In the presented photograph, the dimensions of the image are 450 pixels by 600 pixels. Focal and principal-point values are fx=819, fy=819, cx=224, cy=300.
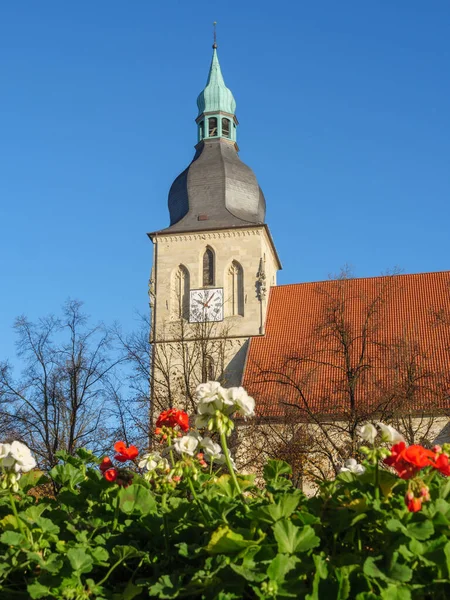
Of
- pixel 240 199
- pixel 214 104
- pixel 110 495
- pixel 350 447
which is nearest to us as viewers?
pixel 110 495

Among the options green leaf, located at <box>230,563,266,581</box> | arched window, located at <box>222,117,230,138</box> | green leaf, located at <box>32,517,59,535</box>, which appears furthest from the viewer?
arched window, located at <box>222,117,230,138</box>

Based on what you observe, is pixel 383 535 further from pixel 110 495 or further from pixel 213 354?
pixel 213 354

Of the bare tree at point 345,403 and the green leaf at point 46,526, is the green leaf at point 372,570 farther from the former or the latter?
the bare tree at point 345,403

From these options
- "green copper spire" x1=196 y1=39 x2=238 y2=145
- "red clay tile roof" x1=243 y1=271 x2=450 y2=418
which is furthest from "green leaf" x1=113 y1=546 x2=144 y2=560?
"green copper spire" x1=196 y1=39 x2=238 y2=145

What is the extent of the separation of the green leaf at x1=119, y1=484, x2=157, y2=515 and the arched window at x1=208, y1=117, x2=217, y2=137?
34538 millimetres

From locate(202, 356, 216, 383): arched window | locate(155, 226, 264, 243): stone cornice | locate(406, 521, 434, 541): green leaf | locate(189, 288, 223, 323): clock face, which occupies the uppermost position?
locate(155, 226, 264, 243): stone cornice

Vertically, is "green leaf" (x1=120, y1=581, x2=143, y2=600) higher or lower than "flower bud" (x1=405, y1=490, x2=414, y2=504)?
lower

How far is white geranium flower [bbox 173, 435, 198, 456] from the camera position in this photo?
150 inches

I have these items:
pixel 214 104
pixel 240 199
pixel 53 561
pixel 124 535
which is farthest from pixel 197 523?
pixel 214 104

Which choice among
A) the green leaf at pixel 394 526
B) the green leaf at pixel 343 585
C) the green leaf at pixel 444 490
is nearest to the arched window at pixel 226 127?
the green leaf at pixel 444 490

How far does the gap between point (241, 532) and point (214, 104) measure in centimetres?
3647

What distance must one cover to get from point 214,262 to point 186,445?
98.0 ft

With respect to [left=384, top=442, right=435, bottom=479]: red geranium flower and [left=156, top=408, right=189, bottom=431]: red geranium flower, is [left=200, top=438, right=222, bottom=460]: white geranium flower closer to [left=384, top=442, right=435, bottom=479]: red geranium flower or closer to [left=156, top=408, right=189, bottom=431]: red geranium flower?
[left=156, top=408, right=189, bottom=431]: red geranium flower

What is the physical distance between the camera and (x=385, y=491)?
329cm
